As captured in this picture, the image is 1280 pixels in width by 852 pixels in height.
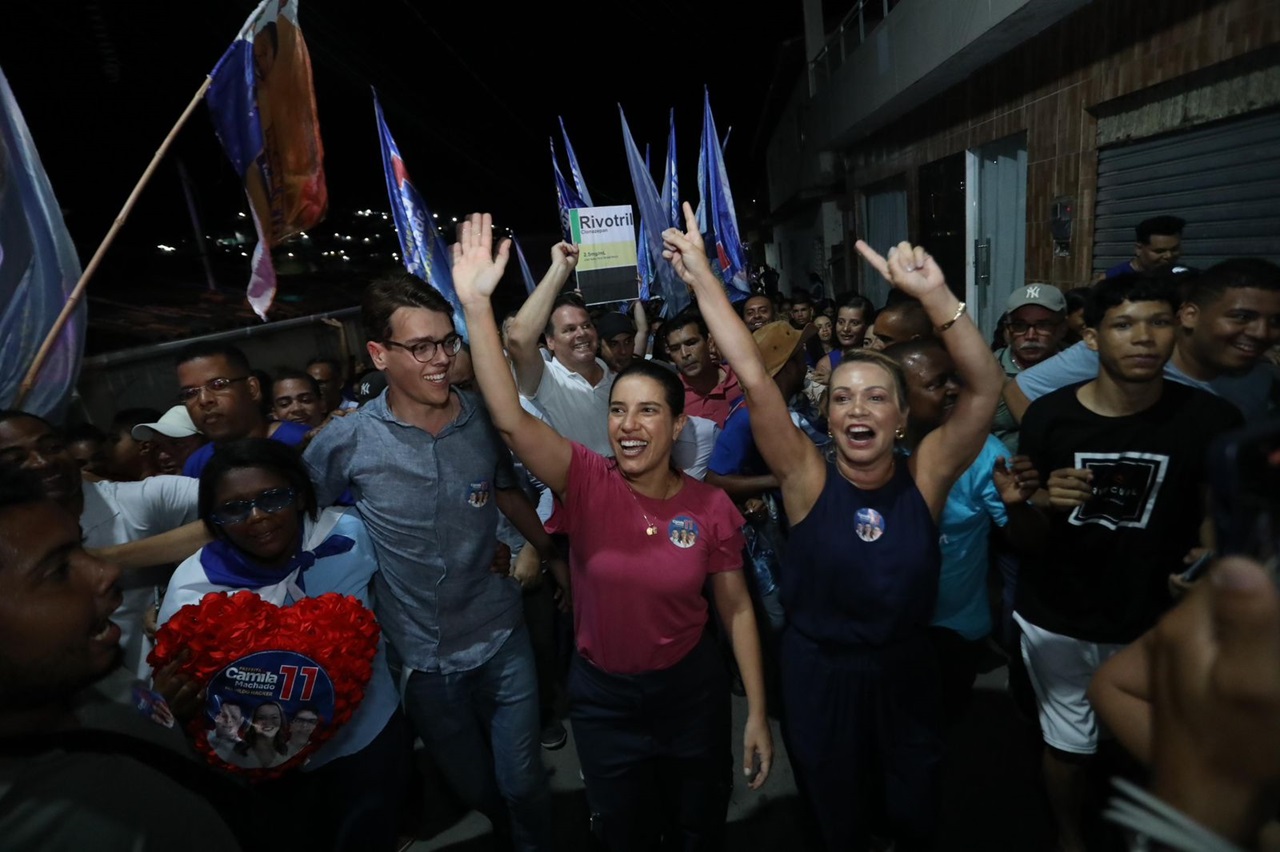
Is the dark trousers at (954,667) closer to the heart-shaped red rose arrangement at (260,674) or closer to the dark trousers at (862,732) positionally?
the dark trousers at (862,732)

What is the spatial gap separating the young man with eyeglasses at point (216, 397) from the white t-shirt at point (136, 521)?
353 mm

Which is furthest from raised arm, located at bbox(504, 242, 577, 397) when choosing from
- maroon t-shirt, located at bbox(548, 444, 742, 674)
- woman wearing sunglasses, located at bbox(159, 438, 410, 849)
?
woman wearing sunglasses, located at bbox(159, 438, 410, 849)

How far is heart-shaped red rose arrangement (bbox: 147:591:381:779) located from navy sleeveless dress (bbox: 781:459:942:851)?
142cm

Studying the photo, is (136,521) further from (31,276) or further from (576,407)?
(576,407)

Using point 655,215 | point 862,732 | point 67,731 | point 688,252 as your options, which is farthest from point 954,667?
point 655,215

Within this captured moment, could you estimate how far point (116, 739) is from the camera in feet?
3.84

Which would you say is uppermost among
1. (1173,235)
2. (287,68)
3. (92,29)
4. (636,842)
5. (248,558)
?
(92,29)

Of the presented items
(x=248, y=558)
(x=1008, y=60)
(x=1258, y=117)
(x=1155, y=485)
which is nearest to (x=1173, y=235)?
(x=1258, y=117)

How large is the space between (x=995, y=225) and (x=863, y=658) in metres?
8.26

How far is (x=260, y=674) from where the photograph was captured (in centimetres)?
174

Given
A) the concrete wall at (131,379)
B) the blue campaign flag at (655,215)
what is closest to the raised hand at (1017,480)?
the blue campaign flag at (655,215)

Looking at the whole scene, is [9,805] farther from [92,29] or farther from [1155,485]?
[92,29]

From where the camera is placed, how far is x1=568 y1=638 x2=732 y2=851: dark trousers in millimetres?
2135

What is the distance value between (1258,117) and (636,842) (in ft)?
20.9
